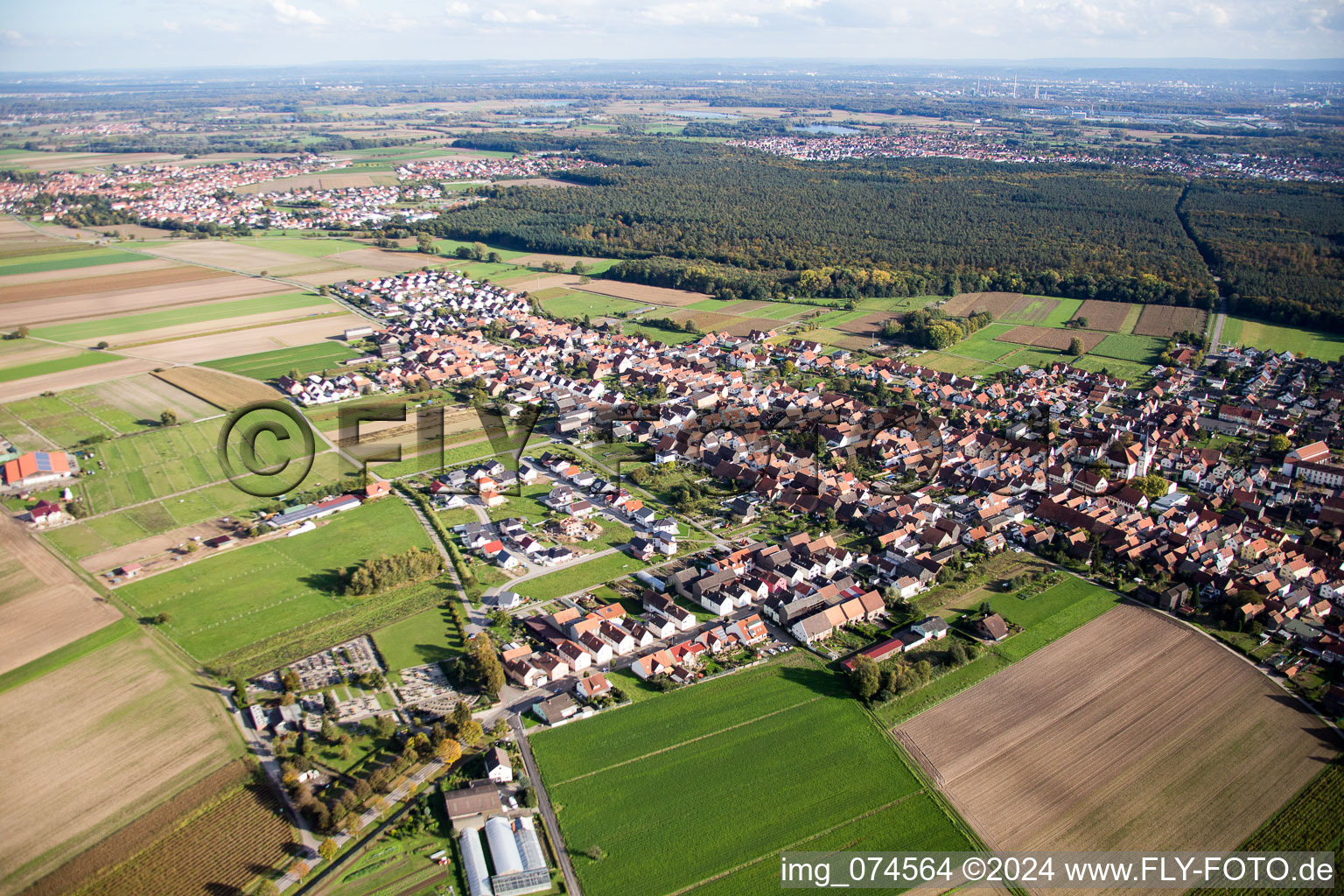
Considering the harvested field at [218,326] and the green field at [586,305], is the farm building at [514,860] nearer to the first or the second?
the harvested field at [218,326]

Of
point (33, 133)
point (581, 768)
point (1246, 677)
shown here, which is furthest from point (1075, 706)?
A: point (33, 133)

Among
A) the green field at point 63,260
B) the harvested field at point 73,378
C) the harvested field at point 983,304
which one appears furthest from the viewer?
the green field at point 63,260

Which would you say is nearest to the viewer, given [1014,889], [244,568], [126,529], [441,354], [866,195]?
[1014,889]

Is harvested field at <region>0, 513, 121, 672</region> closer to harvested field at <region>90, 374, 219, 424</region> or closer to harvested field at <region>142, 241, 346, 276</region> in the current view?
harvested field at <region>90, 374, 219, 424</region>

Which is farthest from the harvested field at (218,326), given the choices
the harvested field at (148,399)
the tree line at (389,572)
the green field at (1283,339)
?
the green field at (1283,339)

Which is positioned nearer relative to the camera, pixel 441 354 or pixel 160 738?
pixel 160 738

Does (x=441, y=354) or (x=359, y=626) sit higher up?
(x=441, y=354)

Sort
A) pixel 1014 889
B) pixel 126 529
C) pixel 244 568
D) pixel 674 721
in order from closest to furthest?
1. pixel 1014 889
2. pixel 674 721
3. pixel 244 568
4. pixel 126 529

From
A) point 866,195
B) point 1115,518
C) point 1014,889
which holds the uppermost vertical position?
point 866,195

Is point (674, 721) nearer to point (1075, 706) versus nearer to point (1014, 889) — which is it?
point (1014, 889)
